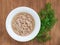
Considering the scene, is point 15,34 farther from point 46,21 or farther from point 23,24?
point 46,21

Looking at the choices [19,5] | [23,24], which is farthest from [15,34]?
[19,5]

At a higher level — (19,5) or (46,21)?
(19,5)

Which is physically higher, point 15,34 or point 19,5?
point 19,5

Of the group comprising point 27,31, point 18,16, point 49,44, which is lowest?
point 49,44

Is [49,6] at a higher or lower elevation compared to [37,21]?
higher

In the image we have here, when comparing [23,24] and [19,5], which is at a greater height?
[19,5]

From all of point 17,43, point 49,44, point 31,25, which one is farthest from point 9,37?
point 49,44

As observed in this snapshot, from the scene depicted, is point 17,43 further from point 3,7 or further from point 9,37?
point 3,7

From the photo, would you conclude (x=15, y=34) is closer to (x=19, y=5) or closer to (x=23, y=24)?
(x=23, y=24)
